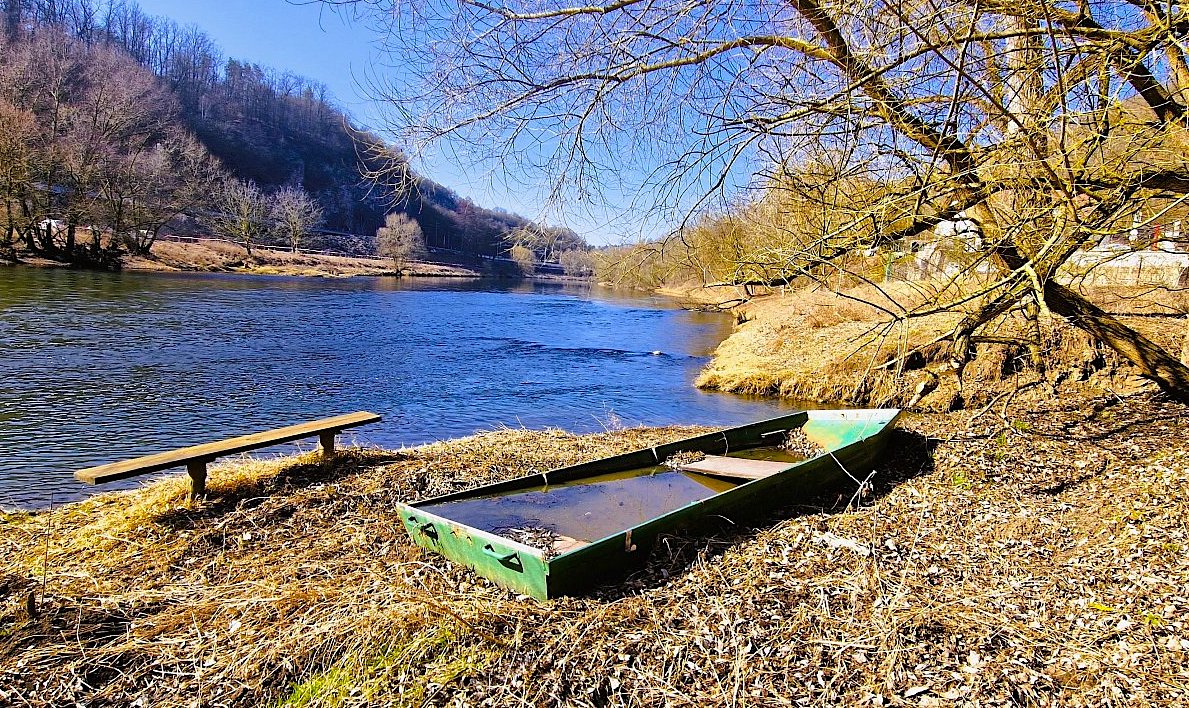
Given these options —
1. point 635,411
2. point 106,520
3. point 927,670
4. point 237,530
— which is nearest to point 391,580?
point 237,530

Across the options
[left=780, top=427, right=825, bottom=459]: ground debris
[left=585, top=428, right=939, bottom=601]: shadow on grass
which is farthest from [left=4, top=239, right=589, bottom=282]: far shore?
[left=585, top=428, right=939, bottom=601]: shadow on grass

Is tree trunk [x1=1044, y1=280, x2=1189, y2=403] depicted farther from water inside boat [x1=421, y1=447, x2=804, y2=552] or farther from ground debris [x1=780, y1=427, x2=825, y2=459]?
water inside boat [x1=421, y1=447, x2=804, y2=552]

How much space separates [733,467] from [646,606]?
8.75 feet

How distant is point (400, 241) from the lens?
82.3 m

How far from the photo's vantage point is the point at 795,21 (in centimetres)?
485

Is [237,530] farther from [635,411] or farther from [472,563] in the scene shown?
[635,411]

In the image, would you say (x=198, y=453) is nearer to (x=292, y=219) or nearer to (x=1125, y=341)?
(x=1125, y=341)

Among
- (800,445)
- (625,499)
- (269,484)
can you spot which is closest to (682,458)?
(625,499)

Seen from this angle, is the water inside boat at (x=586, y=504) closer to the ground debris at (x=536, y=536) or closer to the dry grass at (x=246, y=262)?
the ground debris at (x=536, y=536)

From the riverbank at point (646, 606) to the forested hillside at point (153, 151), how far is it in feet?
9.31

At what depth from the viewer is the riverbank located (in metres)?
3.14

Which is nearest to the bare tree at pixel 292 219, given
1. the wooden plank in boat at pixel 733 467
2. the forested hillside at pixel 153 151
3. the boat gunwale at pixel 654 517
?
the forested hillside at pixel 153 151

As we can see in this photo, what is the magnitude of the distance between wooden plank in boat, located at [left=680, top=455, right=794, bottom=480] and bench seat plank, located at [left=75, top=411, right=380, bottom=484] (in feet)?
11.2

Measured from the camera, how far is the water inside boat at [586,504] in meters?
4.91
